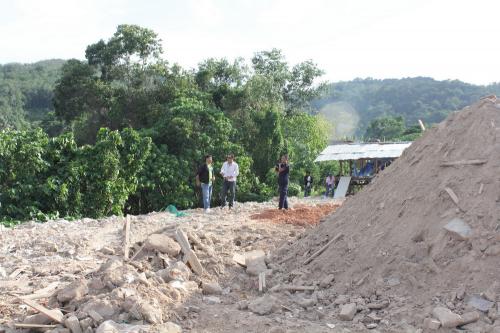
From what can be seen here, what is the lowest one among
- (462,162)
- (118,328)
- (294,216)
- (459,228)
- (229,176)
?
(294,216)

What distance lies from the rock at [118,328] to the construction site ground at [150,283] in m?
0.02

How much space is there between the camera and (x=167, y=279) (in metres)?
5.50

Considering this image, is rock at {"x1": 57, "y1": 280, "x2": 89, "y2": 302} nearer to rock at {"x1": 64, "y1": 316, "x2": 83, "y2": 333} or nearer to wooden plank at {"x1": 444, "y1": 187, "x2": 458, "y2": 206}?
rock at {"x1": 64, "y1": 316, "x2": 83, "y2": 333}

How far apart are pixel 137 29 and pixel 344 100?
216 feet

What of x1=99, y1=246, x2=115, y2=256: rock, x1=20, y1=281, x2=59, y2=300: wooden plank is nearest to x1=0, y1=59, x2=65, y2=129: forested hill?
x1=99, y1=246, x2=115, y2=256: rock

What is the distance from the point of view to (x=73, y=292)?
473cm

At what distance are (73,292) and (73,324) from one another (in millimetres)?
519

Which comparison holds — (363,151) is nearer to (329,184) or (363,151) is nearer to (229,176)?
(329,184)

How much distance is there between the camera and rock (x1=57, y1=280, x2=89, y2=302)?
471 cm

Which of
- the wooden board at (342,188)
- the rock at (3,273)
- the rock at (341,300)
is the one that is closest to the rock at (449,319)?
the rock at (341,300)

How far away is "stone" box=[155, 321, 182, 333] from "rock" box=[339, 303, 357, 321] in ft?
5.18

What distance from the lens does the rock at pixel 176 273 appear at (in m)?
5.52

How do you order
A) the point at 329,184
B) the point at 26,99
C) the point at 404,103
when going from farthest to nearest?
the point at 404,103, the point at 26,99, the point at 329,184

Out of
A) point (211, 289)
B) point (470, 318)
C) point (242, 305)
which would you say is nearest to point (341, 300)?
point (242, 305)
